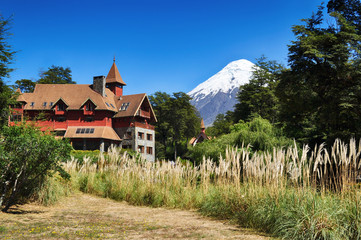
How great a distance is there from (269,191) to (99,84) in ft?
122

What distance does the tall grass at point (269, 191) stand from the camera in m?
5.40

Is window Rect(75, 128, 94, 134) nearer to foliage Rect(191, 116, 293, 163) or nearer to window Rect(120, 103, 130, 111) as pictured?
window Rect(120, 103, 130, 111)

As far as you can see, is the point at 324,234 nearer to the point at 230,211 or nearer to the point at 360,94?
the point at 230,211

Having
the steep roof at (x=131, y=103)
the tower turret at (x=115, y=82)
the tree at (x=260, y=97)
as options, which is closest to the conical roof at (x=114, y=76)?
the tower turret at (x=115, y=82)

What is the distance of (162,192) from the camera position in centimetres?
1100

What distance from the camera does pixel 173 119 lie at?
5109cm

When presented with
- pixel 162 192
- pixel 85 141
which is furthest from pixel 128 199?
pixel 85 141

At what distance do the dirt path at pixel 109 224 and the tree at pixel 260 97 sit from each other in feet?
104

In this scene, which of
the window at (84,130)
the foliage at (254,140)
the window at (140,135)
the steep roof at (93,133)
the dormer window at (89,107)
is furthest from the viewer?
the window at (140,135)

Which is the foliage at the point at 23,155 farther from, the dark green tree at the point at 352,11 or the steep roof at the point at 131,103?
the steep roof at the point at 131,103

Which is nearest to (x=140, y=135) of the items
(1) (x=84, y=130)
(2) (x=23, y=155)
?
(1) (x=84, y=130)

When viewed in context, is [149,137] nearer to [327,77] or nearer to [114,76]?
[114,76]

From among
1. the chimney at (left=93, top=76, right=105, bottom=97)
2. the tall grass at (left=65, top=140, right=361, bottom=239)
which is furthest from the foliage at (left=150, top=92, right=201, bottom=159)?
the tall grass at (left=65, top=140, right=361, bottom=239)

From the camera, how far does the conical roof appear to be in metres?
45.9
